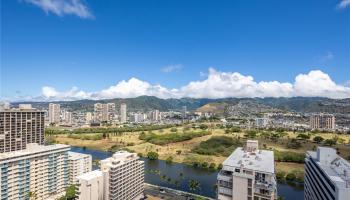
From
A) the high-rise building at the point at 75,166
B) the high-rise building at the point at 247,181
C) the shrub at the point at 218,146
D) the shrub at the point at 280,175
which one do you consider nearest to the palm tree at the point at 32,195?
the high-rise building at the point at 75,166

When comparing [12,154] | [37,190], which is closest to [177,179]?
[37,190]

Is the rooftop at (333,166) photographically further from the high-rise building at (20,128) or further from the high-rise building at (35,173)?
the high-rise building at (20,128)

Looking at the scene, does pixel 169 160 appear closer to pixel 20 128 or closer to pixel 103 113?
pixel 20 128

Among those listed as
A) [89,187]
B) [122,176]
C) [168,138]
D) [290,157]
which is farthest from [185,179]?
[168,138]

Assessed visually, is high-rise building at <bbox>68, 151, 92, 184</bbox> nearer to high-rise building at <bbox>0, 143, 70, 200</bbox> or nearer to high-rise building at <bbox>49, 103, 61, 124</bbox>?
high-rise building at <bbox>0, 143, 70, 200</bbox>

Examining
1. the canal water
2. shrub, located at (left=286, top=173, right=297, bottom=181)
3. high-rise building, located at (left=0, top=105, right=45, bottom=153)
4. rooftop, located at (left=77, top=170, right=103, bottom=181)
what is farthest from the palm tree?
shrub, located at (left=286, top=173, right=297, bottom=181)
